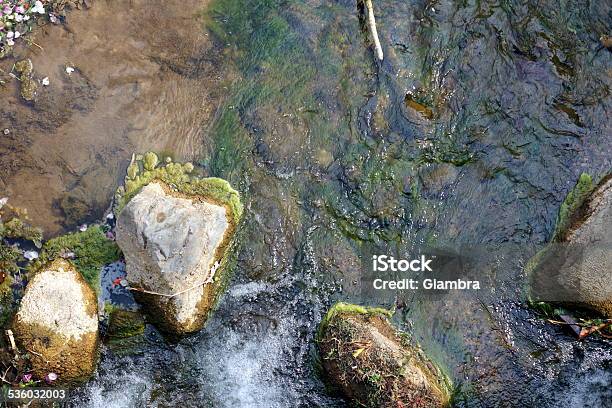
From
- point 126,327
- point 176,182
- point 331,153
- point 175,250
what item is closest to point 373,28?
point 331,153

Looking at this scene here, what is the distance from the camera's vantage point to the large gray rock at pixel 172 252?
5.74 metres

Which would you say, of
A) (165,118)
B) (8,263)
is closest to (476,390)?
(165,118)

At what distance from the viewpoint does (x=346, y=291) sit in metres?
6.11

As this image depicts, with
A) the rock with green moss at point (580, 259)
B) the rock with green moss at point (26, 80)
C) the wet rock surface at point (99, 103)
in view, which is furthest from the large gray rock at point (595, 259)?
the rock with green moss at point (26, 80)

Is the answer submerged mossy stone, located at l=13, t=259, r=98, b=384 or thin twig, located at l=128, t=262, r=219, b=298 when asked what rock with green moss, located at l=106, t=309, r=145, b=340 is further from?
→ thin twig, located at l=128, t=262, r=219, b=298

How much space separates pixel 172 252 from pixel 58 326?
4.43ft

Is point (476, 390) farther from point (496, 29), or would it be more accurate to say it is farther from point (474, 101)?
point (496, 29)

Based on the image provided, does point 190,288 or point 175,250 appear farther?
point 190,288

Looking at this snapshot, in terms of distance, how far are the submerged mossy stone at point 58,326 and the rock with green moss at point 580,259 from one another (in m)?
4.54

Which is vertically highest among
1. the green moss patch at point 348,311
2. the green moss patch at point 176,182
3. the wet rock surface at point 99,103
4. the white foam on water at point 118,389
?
the wet rock surface at point 99,103

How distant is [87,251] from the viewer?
20.6 ft

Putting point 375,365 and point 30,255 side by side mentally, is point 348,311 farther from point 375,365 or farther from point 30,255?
point 30,255

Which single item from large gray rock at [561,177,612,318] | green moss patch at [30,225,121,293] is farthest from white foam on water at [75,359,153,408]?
large gray rock at [561,177,612,318]

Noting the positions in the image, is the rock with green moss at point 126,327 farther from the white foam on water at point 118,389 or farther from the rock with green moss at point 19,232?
the rock with green moss at point 19,232
